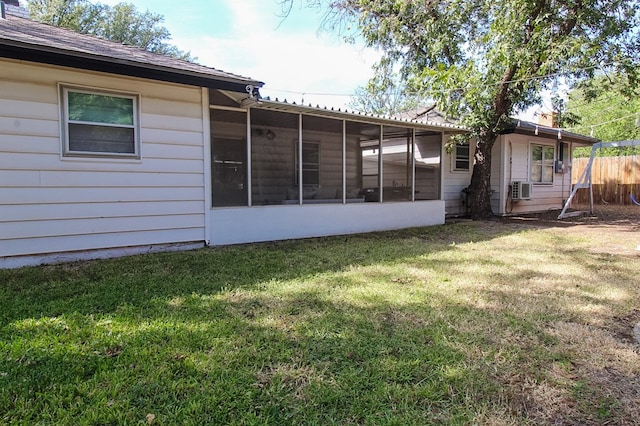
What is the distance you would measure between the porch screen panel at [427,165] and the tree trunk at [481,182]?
4.95 ft

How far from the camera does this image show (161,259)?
5004 mm

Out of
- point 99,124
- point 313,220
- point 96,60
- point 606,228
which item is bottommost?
point 606,228

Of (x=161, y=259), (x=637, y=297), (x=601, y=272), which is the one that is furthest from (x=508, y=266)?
(x=161, y=259)

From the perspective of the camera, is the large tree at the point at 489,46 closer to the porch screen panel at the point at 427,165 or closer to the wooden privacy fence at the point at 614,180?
the porch screen panel at the point at 427,165

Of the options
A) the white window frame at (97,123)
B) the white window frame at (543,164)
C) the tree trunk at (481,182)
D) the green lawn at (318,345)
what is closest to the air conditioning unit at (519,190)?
the white window frame at (543,164)

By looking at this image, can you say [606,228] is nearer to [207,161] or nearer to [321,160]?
[321,160]

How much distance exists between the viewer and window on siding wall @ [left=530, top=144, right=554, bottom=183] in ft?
40.9

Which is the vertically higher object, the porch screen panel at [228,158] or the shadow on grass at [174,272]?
the porch screen panel at [228,158]

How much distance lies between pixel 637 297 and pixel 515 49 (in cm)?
→ 614

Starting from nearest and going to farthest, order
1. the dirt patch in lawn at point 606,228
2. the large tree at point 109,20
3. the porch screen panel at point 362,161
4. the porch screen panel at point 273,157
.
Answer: the dirt patch in lawn at point 606,228
the porch screen panel at point 273,157
the porch screen panel at point 362,161
the large tree at point 109,20

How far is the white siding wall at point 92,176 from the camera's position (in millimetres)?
4477

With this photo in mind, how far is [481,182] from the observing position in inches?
403

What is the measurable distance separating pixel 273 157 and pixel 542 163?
10.3 metres

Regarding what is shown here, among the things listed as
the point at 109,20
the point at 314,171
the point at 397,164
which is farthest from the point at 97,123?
the point at 109,20
